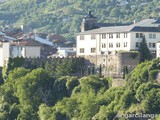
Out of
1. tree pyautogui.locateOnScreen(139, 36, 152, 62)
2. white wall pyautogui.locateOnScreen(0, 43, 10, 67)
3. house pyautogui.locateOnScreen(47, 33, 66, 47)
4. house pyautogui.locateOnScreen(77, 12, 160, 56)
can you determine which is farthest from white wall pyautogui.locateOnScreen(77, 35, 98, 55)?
house pyautogui.locateOnScreen(47, 33, 66, 47)

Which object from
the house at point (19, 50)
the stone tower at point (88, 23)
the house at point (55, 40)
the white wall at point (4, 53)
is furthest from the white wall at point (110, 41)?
the house at point (55, 40)

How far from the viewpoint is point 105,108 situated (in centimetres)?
8988

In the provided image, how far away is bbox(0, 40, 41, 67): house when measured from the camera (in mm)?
115625

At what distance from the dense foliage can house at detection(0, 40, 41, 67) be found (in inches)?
222

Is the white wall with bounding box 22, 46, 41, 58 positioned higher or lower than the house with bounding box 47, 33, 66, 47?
lower

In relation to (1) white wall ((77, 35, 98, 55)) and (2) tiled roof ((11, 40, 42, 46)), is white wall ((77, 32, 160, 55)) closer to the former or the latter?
(1) white wall ((77, 35, 98, 55))

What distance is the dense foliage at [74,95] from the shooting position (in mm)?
88562

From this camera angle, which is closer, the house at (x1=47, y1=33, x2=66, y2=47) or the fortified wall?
the fortified wall

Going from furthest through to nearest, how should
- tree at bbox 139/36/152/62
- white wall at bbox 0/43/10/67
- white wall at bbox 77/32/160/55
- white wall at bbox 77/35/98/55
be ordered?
white wall at bbox 0/43/10/67
white wall at bbox 77/35/98/55
white wall at bbox 77/32/160/55
tree at bbox 139/36/152/62

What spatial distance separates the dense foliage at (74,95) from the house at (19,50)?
563 cm

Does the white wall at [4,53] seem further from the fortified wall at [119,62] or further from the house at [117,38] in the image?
the fortified wall at [119,62]

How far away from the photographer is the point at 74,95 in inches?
3824

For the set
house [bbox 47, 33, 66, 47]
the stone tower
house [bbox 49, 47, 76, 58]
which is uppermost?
the stone tower

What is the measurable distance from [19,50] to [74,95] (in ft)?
66.6
